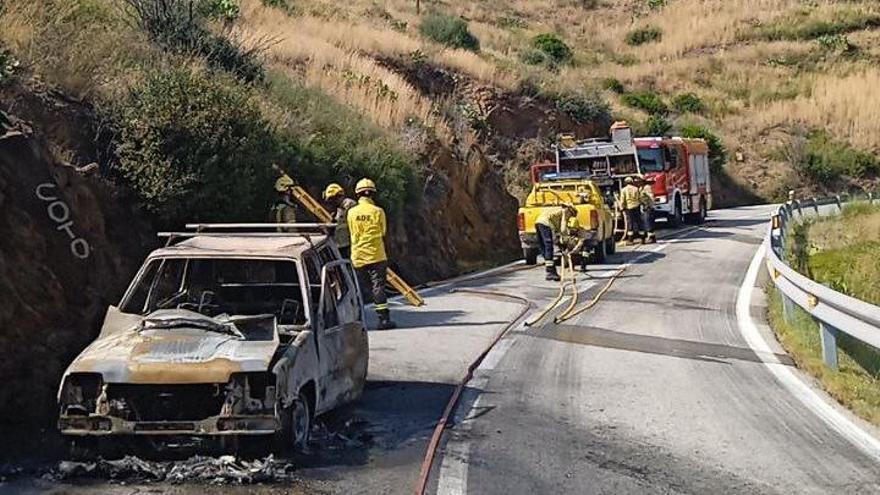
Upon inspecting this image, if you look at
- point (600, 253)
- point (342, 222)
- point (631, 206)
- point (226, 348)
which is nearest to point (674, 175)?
point (631, 206)

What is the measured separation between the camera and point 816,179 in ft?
173

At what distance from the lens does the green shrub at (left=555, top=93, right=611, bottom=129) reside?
40.3 m

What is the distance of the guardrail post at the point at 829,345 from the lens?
36.7 feet

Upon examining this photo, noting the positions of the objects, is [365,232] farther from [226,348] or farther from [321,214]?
[226,348]

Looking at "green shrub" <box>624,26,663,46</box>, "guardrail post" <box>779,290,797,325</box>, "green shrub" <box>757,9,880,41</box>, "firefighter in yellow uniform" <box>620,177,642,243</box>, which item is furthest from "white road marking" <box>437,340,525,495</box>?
"green shrub" <box>757,9,880,41</box>

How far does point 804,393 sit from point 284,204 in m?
6.97

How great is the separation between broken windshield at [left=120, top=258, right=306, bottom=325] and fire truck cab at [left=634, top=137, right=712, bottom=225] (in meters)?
23.5

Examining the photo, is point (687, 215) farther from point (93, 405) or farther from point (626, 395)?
point (93, 405)

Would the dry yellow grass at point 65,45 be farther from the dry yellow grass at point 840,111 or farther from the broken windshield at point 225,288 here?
the dry yellow grass at point 840,111

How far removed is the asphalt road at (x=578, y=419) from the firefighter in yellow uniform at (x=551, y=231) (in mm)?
4028

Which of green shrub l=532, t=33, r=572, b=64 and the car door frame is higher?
green shrub l=532, t=33, r=572, b=64

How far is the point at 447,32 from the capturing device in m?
46.9

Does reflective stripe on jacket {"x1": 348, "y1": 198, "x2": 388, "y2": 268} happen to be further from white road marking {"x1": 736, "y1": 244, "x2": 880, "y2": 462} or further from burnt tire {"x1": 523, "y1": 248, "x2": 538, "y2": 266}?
burnt tire {"x1": 523, "y1": 248, "x2": 538, "y2": 266}

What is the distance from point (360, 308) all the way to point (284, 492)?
298 centimetres
